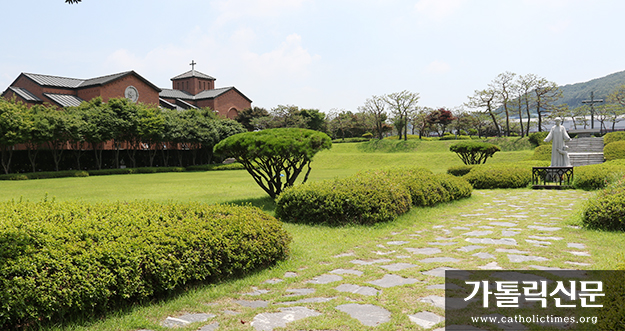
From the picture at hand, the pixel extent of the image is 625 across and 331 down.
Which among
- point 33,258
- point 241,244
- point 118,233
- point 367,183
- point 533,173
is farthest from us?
point 533,173

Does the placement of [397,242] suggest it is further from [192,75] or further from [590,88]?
[590,88]

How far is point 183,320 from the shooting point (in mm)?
3133

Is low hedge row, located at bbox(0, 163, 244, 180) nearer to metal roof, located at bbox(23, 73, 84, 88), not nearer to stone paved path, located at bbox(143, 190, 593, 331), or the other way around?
metal roof, located at bbox(23, 73, 84, 88)

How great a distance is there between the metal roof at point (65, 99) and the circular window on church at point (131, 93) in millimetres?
4737

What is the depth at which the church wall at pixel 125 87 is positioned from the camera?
41.8m

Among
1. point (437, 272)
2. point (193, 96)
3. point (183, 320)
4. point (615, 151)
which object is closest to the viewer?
point (183, 320)

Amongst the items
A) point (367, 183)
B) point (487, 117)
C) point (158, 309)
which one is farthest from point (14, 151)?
point (487, 117)

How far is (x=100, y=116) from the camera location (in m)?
29.0

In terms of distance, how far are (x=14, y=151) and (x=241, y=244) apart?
100 ft

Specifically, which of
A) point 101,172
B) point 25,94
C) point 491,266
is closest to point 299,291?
point 491,266

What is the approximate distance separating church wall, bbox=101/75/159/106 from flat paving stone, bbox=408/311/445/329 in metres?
43.9

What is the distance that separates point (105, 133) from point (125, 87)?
16.7 m

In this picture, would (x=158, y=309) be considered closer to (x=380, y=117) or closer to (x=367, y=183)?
(x=367, y=183)

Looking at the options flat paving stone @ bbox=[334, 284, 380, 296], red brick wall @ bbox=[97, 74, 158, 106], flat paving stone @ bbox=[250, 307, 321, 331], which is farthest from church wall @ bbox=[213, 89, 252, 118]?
flat paving stone @ bbox=[250, 307, 321, 331]
